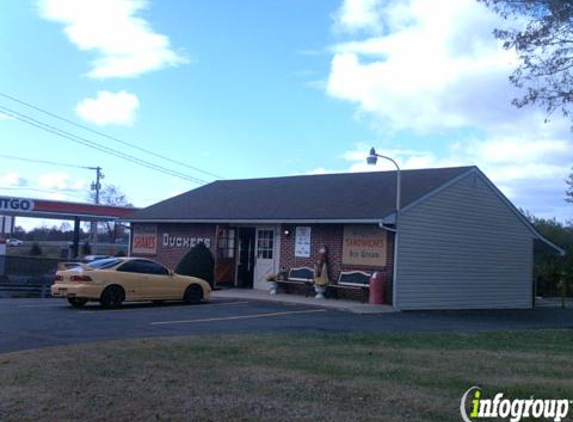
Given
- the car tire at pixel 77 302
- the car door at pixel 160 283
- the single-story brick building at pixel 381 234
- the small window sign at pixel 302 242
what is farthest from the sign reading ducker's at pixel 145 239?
the car tire at pixel 77 302

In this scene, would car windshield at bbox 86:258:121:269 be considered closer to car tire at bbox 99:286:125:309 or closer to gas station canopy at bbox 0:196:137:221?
car tire at bbox 99:286:125:309

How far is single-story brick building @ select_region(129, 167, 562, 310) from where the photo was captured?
893 inches

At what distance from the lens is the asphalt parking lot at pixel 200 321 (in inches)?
528

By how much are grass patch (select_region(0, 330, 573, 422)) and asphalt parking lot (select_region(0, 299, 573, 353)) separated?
2.21 metres

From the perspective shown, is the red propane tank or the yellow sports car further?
the red propane tank

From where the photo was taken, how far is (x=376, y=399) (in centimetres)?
711

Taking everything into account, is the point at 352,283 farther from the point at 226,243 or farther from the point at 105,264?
the point at 105,264

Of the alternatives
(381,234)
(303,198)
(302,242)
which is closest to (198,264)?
(302,242)

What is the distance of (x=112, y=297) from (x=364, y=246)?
8.00 metres

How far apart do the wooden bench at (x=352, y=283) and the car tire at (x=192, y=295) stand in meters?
4.34

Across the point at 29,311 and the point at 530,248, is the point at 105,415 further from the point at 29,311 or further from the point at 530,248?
the point at 530,248

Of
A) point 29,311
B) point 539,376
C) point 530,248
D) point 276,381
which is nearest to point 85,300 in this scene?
point 29,311

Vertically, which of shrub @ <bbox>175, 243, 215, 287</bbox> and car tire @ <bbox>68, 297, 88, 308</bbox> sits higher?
shrub @ <bbox>175, 243, 215, 287</bbox>
